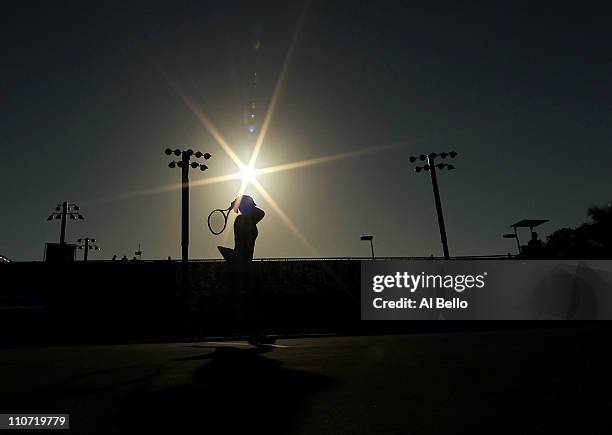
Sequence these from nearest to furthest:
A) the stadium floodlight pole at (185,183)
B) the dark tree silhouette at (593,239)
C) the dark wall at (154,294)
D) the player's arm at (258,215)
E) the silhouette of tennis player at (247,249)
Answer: the silhouette of tennis player at (247,249), the player's arm at (258,215), the stadium floodlight pole at (185,183), the dark wall at (154,294), the dark tree silhouette at (593,239)

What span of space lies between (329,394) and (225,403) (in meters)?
0.98

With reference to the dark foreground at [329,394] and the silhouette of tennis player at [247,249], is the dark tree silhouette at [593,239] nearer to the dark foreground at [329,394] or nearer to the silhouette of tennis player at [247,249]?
A: the silhouette of tennis player at [247,249]

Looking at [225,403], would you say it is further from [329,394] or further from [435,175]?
[435,175]

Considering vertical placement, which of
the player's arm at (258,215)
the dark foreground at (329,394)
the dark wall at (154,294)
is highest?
the player's arm at (258,215)

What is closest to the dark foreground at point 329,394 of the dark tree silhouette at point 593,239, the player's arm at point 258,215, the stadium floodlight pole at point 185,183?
the player's arm at point 258,215

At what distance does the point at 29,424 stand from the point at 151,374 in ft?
6.71

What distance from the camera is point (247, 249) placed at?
12945 mm

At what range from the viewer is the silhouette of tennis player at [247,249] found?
1232 cm

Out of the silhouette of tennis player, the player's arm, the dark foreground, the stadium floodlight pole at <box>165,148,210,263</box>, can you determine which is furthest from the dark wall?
the dark foreground

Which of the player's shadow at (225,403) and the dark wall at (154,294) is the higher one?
the dark wall at (154,294)

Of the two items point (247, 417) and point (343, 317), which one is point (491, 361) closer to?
point (247, 417)

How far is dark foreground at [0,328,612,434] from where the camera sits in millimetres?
3014

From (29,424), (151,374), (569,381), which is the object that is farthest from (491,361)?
(29,424)

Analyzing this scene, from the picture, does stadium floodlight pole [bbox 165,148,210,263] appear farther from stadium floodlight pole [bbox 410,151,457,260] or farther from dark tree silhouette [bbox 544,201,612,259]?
dark tree silhouette [bbox 544,201,612,259]
